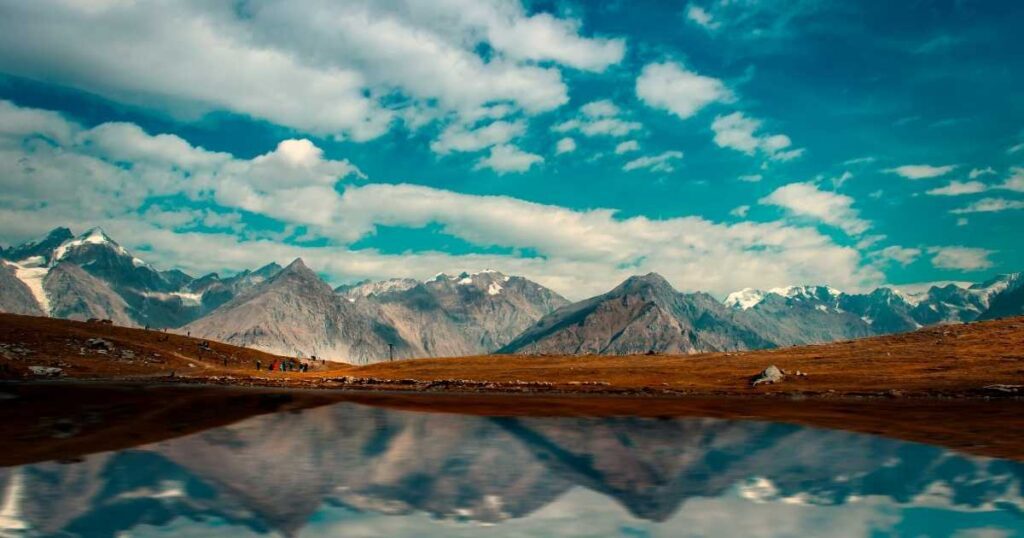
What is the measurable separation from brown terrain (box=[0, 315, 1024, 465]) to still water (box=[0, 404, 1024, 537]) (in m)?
5.27

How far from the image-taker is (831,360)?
12800 cm

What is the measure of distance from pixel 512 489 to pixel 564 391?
2661 inches

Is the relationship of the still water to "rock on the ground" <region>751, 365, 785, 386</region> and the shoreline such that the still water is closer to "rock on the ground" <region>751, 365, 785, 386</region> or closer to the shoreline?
the shoreline

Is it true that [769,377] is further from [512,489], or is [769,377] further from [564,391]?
[512,489]

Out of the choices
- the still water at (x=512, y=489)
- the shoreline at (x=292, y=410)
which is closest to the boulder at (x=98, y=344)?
the shoreline at (x=292, y=410)

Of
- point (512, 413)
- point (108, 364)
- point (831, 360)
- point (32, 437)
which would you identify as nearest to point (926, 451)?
point (512, 413)

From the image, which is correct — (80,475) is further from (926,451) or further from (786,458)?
(926,451)

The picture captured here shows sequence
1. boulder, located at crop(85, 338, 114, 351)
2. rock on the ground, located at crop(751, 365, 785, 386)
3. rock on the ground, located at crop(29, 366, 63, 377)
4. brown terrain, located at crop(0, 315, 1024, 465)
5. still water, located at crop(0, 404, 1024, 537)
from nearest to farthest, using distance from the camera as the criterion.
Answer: still water, located at crop(0, 404, 1024, 537) → brown terrain, located at crop(0, 315, 1024, 465) → rock on the ground, located at crop(751, 365, 785, 386) → rock on the ground, located at crop(29, 366, 63, 377) → boulder, located at crop(85, 338, 114, 351)

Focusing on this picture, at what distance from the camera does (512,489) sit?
1986 centimetres

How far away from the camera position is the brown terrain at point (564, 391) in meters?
33.9

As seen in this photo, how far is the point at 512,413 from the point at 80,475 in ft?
90.4

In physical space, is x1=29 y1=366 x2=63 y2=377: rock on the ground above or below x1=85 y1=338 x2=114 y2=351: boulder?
below

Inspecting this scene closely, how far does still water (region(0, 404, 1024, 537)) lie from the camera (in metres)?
15.8

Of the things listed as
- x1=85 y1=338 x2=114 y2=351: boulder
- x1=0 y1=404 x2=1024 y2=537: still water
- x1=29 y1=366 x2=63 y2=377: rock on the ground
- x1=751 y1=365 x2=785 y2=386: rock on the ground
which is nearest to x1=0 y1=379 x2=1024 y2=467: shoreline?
x1=0 y1=404 x2=1024 y2=537: still water
